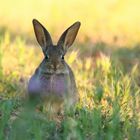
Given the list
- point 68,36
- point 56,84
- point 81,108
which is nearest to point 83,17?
point 68,36

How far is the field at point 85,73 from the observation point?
5246 mm

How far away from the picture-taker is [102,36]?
35.2 feet

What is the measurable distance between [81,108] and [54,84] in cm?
35

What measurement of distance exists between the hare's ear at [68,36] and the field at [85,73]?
0.47m

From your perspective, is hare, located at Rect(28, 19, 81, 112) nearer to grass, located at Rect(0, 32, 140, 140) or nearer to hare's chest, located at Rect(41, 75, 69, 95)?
hare's chest, located at Rect(41, 75, 69, 95)

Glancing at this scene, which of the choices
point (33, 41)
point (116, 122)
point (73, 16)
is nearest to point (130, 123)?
point (116, 122)

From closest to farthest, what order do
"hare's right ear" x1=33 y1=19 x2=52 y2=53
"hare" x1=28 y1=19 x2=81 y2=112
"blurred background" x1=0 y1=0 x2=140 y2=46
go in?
1. "hare" x1=28 y1=19 x2=81 y2=112
2. "hare's right ear" x1=33 y1=19 x2=52 y2=53
3. "blurred background" x1=0 y1=0 x2=140 y2=46

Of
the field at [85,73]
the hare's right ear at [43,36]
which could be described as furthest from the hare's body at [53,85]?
the hare's right ear at [43,36]

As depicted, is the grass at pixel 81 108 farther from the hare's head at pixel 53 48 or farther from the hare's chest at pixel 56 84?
the hare's head at pixel 53 48

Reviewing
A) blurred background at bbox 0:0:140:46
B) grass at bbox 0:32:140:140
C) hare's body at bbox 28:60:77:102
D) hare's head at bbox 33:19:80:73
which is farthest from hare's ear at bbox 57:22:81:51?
blurred background at bbox 0:0:140:46

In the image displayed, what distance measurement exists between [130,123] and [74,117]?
474 millimetres

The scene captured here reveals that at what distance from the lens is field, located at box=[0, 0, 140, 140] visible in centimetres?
525

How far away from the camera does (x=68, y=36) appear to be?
6.50 meters

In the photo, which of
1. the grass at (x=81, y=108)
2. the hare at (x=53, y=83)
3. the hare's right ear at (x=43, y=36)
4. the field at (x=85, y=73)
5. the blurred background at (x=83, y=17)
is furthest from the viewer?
the blurred background at (x=83, y=17)
